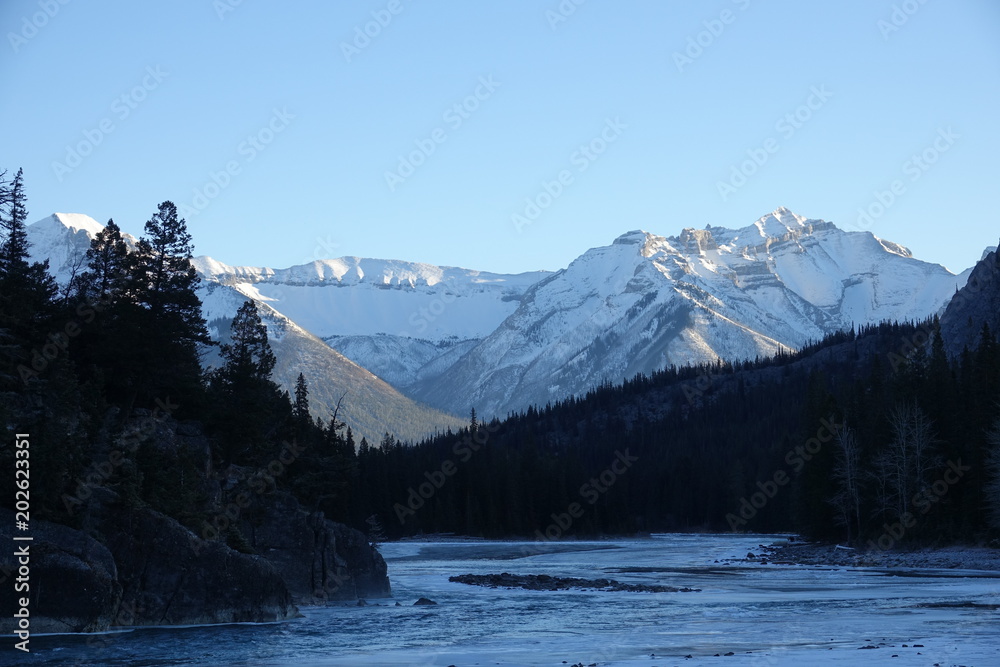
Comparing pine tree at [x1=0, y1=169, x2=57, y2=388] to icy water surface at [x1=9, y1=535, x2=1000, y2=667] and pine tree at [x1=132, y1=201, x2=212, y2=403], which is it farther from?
icy water surface at [x1=9, y1=535, x2=1000, y2=667]

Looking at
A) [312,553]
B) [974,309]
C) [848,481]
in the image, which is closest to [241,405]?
[312,553]

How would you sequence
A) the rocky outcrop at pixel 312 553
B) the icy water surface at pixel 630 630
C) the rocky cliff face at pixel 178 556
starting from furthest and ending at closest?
the rocky outcrop at pixel 312 553 < the rocky cliff face at pixel 178 556 < the icy water surface at pixel 630 630

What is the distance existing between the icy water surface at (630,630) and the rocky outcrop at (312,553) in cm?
272

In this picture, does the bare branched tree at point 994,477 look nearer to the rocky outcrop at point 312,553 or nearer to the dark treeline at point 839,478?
the dark treeline at point 839,478

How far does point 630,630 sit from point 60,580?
21567 millimetres

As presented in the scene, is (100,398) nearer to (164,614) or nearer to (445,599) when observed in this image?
(164,614)

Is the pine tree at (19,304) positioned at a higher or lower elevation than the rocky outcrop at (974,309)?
lower

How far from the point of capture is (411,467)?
18750cm

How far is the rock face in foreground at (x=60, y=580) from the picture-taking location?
131 feet

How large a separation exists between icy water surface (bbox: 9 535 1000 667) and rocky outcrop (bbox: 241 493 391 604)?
107 inches

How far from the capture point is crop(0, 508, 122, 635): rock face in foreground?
1570 inches

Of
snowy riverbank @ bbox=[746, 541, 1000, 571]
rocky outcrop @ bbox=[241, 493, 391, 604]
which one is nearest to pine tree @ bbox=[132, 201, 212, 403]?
rocky outcrop @ bbox=[241, 493, 391, 604]

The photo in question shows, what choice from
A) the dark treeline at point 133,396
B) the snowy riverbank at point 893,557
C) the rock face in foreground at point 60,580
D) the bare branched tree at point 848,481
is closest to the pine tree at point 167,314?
the dark treeline at point 133,396

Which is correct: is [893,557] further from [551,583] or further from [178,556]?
[178,556]
